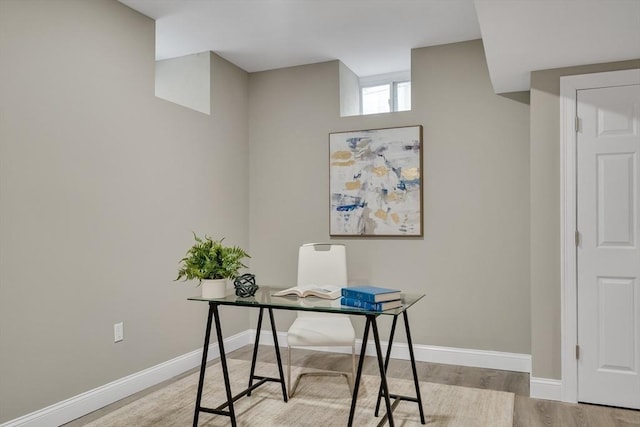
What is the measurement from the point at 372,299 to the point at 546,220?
5.25 ft

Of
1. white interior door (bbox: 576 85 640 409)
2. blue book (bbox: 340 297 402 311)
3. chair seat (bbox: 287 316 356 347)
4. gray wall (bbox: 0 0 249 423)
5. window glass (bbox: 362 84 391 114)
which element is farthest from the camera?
window glass (bbox: 362 84 391 114)

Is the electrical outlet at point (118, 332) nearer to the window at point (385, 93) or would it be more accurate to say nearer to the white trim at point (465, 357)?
the white trim at point (465, 357)

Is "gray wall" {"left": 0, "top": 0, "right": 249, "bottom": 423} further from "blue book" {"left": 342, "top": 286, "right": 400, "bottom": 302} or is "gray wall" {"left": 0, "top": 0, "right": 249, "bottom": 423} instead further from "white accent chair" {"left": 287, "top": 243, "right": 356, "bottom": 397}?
"blue book" {"left": 342, "top": 286, "right": 400, "bottom": 302}

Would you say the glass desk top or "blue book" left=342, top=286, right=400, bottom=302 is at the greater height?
"blue book" left=342, top=286, right=400, bottom=302

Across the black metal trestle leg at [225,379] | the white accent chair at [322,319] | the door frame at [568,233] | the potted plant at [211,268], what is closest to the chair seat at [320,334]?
the white accent chair at [322,319]

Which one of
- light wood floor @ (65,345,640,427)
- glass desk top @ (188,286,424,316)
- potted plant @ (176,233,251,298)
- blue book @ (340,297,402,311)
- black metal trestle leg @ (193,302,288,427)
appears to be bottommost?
light wood floor @ (65,345,640,427)

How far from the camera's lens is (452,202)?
154 inches

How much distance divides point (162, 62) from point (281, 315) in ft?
8.52

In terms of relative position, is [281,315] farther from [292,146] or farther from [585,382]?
[585,382]

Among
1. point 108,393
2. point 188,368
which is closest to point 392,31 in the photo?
point 188,368

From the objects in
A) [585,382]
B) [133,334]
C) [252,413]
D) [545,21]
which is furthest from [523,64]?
[133,334]

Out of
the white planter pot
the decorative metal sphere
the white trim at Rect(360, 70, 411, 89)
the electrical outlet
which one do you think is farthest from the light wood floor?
the white trim at Rect(360, 70, 411, 89)

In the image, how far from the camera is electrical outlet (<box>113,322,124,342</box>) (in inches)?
123

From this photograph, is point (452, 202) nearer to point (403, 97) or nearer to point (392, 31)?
point (403, 97)
